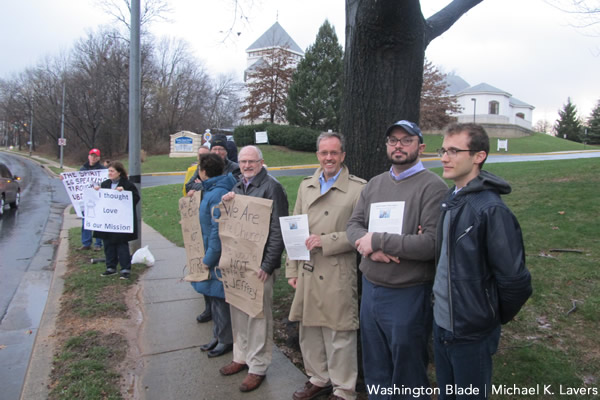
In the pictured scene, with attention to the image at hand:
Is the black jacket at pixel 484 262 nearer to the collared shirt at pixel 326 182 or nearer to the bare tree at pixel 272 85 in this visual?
the collared shirt at pixel 326 182

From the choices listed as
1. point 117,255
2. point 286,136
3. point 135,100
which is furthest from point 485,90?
point 117,255

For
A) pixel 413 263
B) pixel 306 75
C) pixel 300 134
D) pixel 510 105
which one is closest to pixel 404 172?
pixel 413 263

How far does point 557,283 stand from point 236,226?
12.5 ft

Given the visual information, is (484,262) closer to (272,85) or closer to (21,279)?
(21,279)

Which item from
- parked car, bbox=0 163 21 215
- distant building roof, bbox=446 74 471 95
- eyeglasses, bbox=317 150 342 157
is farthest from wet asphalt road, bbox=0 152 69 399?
distant building roof, bbox=446 74 471 95

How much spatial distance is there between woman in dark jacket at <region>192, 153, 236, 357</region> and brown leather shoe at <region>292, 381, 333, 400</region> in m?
1.09

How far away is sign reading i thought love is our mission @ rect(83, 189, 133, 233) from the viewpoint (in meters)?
6.48

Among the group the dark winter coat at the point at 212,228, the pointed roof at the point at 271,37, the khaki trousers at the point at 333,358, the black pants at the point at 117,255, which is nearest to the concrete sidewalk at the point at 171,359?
the khaki trousers at the point at 333,358

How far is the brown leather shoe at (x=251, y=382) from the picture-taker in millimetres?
3502

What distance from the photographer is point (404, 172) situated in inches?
110

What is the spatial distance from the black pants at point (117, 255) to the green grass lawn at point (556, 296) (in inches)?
96.1

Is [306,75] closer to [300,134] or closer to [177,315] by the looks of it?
[300,134]

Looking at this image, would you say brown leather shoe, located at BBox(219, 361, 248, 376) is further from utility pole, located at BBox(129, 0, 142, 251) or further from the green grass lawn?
utility pole, located at BBox(129, 0, 142, 251)

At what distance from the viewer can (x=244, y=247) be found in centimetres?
371
